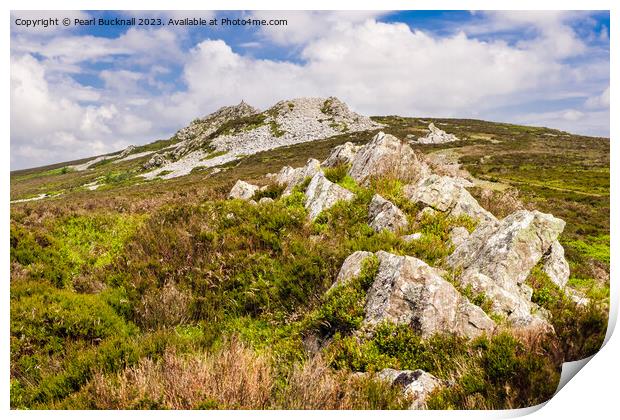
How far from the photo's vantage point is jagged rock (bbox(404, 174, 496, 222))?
31.1ft

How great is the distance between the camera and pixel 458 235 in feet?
26.8

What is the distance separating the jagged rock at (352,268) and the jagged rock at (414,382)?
1.74 meters

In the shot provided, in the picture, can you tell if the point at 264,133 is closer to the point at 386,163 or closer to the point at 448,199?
the point at 386,163

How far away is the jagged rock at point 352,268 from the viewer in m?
6.16

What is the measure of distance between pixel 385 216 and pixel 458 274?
300cm

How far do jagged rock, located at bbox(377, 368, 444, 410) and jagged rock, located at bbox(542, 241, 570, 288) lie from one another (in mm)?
3477

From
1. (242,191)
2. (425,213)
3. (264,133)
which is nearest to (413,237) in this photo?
(425,213)

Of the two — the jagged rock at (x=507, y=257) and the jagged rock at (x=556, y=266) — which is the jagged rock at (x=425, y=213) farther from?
the jagged rock at (x=556, y=266)

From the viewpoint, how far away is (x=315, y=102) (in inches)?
4227

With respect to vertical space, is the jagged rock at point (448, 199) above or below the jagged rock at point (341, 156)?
below

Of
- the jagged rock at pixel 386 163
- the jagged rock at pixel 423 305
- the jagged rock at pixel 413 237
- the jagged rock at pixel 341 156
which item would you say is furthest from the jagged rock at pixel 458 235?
the jagged rock at pixel 341 156

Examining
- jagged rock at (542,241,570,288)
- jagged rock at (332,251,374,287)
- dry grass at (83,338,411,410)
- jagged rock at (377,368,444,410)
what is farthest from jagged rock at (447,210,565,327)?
dry grass at (83,338,411,410)

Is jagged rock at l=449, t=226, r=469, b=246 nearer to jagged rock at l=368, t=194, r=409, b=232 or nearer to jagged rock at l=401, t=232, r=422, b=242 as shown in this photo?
jagged rock at l=401, t=232, r=422, b=242
